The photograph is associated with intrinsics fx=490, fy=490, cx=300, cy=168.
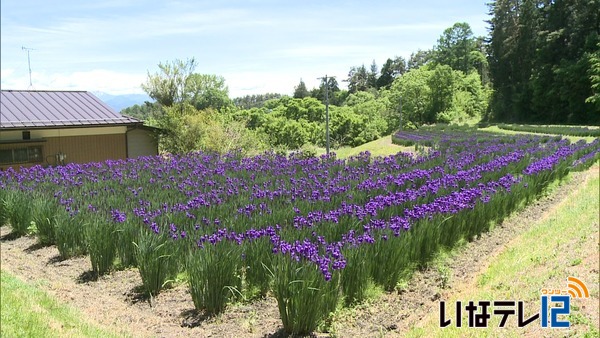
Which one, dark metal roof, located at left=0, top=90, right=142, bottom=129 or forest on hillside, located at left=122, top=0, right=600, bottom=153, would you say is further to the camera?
forest on hillside, located at left=122, top=0, right=600, bottom=153

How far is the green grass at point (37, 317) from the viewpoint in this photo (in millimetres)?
4355

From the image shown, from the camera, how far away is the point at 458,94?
6431 centimetres

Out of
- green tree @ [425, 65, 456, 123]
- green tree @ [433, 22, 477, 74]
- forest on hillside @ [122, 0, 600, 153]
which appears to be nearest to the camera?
forest on hillside @ [122, 0, 600, 153]

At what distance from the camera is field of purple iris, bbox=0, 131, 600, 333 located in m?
5.02

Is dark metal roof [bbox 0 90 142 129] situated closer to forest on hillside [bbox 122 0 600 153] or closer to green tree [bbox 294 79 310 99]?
forest on hillside [bbox 122 0 600 153]

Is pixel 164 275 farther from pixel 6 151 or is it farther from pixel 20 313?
pixel 6 151

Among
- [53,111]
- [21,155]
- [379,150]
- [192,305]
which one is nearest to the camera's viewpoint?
[192,305]

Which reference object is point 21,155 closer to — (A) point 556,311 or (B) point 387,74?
(A) point 556,311

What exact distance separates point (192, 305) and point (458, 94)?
63.8 m

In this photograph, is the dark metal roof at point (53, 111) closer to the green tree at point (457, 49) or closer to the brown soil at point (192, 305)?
the brown soil at point (192, 305)

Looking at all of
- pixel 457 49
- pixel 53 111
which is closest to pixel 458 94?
pixel 457 49

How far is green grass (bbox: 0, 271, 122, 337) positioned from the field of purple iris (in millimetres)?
966
